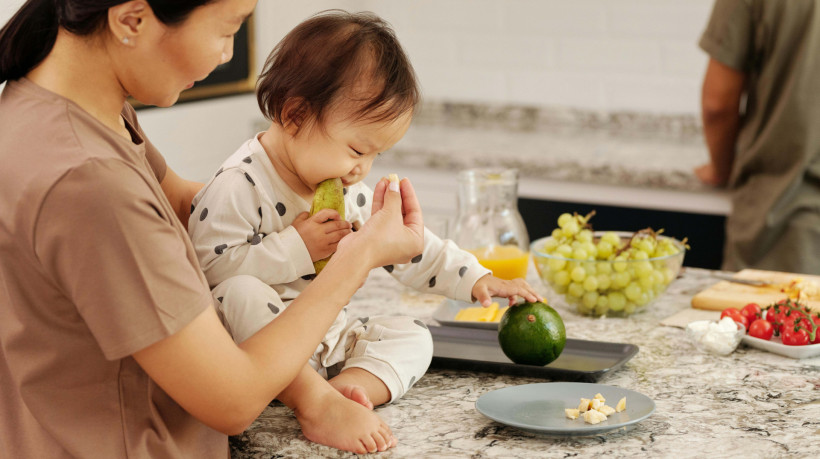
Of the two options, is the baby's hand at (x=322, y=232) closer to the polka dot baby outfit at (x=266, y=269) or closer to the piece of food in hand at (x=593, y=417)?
the polka dot baby outfit at (x=266, y=269)

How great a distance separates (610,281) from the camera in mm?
1680

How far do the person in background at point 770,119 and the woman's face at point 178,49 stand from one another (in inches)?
80.7

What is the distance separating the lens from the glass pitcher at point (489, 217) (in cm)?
189

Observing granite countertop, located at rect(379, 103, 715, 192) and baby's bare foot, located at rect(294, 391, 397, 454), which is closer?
baby's bare foot, located at rect(294, 391, 397, 454)

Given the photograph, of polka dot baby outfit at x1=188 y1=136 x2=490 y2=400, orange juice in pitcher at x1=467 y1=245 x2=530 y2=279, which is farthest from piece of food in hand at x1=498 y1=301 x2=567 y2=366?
orange juice in pitcher at x1=467 y1=245 x2=530 y2=279

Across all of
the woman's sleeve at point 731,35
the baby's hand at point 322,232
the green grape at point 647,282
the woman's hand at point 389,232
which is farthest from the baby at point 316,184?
the woman's sleeve at point 731,35

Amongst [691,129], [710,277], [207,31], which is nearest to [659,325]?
[710,277]

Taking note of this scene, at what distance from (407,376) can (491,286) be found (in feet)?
0.90

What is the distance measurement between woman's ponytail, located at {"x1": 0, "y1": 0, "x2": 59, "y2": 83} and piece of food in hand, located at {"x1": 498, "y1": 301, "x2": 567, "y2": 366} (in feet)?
2.52

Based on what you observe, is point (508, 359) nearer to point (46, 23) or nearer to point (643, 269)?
point (643, 269)

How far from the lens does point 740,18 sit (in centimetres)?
265

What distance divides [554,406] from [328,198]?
47 centimetres

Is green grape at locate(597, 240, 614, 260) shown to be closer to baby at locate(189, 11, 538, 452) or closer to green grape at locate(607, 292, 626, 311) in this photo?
green grape at locate(607, 292, 626, 311)

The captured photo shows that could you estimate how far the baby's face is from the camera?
1.37 m
